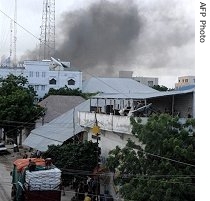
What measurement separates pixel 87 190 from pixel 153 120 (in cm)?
851

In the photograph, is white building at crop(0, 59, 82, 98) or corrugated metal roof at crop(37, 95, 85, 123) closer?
corrugated metal roof at crop(37, 95, 85, 123)

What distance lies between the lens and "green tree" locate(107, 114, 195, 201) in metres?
12.3

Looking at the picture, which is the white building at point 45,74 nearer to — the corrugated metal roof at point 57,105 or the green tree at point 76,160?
the corrugated metal roof at point 57,105

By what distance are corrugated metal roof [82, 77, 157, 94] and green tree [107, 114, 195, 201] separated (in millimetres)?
45114

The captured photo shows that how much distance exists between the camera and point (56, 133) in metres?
28.9

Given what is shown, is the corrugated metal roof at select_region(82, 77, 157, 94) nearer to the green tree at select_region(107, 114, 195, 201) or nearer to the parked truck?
the parked truck

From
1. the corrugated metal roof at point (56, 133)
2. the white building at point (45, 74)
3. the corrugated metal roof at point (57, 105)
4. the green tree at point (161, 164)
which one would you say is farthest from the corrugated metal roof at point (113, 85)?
the green tree at point (161, 164)

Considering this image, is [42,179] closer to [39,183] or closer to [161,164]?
[39,183]

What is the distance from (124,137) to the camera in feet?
66.4

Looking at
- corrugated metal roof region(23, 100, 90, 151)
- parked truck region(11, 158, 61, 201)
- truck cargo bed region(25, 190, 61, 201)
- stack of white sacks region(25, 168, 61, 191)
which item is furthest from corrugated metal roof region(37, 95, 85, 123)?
truck cargo bed region(25, 190, 61, 201)

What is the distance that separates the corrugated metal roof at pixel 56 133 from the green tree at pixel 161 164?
12.0 meters
